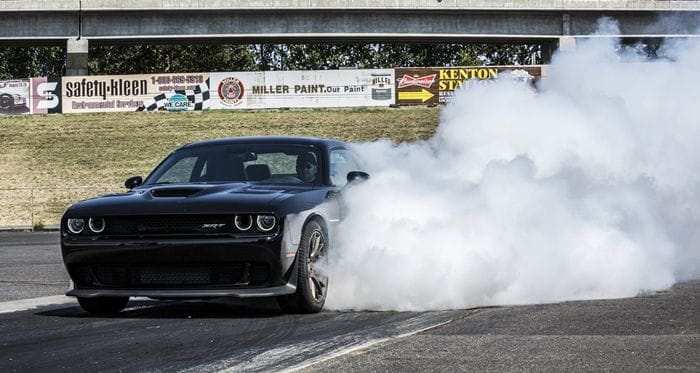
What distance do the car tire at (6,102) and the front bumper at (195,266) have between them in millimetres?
41576

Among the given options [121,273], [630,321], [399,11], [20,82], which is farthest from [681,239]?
[399,11]

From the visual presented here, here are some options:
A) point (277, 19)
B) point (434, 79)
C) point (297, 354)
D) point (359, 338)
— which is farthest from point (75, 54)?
point (297, 354)

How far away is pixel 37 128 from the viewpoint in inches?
1900

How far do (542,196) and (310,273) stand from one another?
8.44 feet

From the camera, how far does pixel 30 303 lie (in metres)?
9.89

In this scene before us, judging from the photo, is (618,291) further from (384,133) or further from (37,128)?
(37,128)

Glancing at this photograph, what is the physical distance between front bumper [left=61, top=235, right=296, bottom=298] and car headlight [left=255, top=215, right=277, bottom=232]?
0.09 meters

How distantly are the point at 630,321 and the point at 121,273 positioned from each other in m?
3.67

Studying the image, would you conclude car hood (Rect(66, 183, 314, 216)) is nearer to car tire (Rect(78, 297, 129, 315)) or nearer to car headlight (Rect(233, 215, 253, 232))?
car headlight (Rect(233, 215, 253, 232))

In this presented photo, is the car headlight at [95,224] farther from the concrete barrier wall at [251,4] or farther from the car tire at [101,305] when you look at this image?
the concrete barrier wall at [251,4]

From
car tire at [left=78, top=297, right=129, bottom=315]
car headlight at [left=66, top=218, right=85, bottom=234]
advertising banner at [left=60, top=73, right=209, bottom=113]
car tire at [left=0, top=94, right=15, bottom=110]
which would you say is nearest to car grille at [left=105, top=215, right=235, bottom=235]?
car headlight at [left=66, top=218, right=85, bottom=234]

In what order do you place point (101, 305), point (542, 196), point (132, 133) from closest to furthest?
point (101, 305), point (542, 196), point (132, 133)

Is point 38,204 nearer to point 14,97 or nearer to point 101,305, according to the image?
point 14,97

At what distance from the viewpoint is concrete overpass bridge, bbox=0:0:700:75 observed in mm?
57875
